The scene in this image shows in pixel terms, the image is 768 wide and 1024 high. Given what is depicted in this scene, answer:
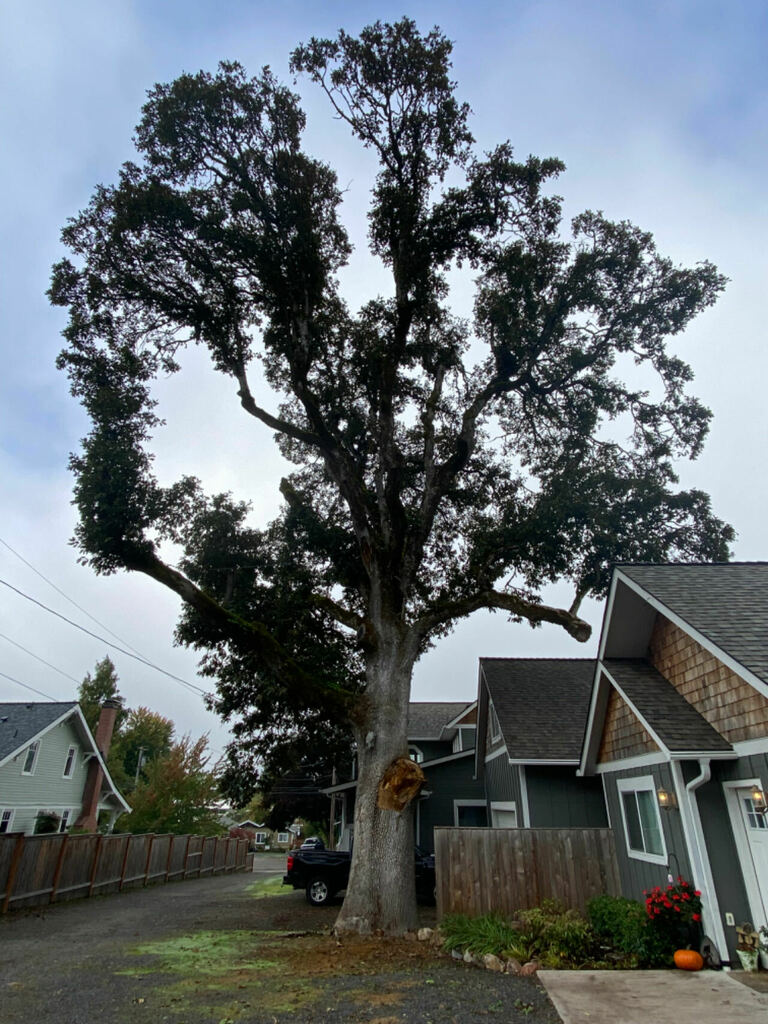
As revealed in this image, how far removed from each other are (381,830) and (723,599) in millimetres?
6680

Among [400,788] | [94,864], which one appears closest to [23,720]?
[94,864]

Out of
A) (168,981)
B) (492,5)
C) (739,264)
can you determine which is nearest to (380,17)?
(492,5)

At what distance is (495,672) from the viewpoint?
52.3ft

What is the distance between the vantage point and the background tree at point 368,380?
11492 millimetres

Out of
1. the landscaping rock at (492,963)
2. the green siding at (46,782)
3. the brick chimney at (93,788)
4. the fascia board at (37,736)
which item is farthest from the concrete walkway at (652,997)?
the brick chimney at (93,788)

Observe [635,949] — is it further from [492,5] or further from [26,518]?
[26,518]

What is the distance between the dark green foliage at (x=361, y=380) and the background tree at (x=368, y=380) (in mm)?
52

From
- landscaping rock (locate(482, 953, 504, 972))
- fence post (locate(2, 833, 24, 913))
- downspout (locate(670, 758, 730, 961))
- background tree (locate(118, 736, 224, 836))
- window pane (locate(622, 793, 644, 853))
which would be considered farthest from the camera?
background tree (locate(118, 736, 224, 836))

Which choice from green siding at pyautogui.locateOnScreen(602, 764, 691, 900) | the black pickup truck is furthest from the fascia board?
green siding at pyautogui.locateOnScreen(602, 764, 691, 900)

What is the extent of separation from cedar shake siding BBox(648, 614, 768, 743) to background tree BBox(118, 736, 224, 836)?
87.6 ft

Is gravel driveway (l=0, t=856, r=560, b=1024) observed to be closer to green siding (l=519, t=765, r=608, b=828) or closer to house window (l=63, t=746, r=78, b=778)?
green siding (l=519, t=765, r=608, b=828)

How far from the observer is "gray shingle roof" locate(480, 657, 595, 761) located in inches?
471

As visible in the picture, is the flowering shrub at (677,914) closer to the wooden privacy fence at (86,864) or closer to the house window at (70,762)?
the wooden privacy fence at (86,864)

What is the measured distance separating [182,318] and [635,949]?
14711 millimetres
